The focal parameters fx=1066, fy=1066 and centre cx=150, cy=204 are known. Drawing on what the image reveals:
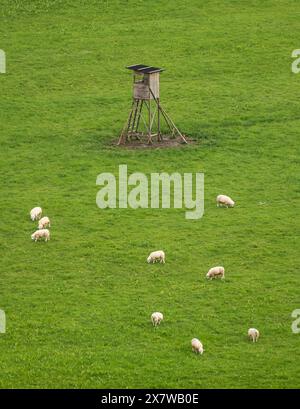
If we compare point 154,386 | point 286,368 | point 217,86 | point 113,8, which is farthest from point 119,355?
point 113,8

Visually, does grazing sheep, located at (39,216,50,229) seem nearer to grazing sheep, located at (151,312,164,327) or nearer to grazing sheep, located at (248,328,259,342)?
grazing sheep, located at (151,312,164,327)

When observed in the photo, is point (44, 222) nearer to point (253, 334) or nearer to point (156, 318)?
point (156, 318)

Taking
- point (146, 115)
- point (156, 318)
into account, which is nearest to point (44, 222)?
point (156, 318)

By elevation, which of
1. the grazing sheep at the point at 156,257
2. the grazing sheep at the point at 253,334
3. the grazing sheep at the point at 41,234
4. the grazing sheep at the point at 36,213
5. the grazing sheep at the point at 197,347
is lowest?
the grazing sheep at the point at 197,347

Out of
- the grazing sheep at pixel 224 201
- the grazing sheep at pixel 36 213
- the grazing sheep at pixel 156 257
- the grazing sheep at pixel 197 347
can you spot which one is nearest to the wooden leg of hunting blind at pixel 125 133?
the grazing sheep at pixel 224 201

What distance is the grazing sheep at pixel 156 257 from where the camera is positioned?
41.8 metres

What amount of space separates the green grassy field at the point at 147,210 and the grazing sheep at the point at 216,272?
0.29m

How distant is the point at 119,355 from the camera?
34.7m

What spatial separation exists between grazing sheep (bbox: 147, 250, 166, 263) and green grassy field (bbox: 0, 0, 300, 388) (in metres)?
0.42

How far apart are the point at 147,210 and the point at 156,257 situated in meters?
6.37

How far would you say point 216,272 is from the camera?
1588 inches

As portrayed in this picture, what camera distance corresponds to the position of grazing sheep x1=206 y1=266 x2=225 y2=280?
40.3m

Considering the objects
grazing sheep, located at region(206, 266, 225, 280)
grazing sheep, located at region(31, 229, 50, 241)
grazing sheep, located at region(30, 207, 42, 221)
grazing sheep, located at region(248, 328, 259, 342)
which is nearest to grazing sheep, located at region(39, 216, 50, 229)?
grazing sheep, located at region(31, 229, 50, 241)

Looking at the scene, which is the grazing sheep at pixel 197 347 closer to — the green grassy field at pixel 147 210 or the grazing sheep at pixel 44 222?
the green grassy field at pixel 147 210
